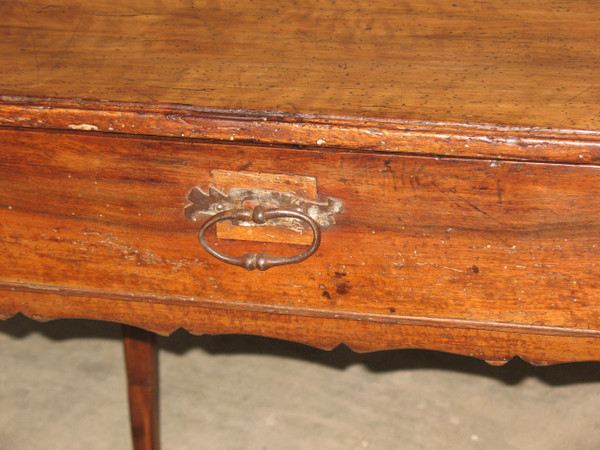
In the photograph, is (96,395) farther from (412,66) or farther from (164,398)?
(412,66)

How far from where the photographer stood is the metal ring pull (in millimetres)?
643

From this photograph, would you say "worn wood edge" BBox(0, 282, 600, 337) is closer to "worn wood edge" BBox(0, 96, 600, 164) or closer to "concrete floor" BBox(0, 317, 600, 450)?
"worn wood edge" BBox(0, 96, 600, 164)

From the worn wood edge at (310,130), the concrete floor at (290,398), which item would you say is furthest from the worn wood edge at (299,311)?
the concrete floor at (290,398)

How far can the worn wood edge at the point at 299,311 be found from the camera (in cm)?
70

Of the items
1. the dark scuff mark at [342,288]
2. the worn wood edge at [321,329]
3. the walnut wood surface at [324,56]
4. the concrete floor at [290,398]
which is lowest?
the concrete floor at [290,398]

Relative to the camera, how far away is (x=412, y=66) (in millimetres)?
723

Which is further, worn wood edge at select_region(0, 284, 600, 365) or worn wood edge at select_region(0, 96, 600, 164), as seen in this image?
worn wood edge at select_region(0, 284, 600, 365)

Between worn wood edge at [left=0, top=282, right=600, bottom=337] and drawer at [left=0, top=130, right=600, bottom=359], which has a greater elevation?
drawer at [left=0, top=130, right=600, bottom=359]

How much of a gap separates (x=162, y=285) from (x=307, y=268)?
0.15 metres

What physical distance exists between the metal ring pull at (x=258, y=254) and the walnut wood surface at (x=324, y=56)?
92 millimetres

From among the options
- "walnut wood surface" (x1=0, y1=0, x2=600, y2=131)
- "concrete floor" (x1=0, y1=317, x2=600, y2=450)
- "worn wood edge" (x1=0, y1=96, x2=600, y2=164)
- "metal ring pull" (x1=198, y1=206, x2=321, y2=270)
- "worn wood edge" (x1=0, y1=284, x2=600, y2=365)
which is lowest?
"concrete floor" (x1=0, y1=317, x2=600, y2=450)

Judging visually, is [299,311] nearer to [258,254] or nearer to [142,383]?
[258,254]

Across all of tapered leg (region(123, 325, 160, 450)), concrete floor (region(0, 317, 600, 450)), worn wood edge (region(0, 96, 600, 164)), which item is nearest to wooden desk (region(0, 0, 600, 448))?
worn wood edge (region(0, 96, 600, 164))

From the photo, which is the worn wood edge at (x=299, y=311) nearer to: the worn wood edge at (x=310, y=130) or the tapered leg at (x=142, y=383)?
the worn wood edge at (x=310, y=130)
